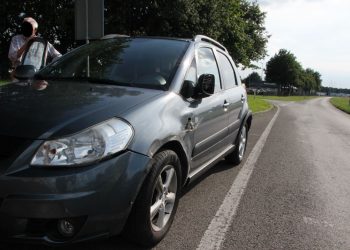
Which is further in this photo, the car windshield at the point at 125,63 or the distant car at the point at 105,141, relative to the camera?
the car windshield at the point at 125,63

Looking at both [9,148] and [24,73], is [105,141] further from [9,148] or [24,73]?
[24,73]

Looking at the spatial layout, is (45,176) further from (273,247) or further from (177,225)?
(273,247)

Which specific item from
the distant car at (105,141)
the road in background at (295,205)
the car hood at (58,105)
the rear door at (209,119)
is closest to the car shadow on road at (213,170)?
the road in background at (295,205)

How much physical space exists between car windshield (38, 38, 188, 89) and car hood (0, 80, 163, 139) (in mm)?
254

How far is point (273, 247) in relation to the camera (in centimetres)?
397

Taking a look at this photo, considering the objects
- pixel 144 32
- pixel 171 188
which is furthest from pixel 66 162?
pixel 144 32

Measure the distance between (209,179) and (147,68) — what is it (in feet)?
7.18

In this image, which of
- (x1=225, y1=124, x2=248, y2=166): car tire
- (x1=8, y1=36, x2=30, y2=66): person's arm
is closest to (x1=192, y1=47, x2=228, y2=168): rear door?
(x1=225, y1=124, x2=248, y2=166): car tire

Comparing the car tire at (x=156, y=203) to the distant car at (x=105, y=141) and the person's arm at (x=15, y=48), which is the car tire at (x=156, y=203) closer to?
the distant car at (x=105, y=141)

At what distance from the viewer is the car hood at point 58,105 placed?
3133 millimetres

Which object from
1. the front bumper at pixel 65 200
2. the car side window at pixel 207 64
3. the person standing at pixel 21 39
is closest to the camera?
the front bumper at pixel 65 200

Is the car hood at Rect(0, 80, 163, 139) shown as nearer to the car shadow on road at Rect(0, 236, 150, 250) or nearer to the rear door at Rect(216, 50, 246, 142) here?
the car shadow on road at Rect(0, 236, 150, 250)

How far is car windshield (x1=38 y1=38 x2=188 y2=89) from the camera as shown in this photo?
14.5 ft

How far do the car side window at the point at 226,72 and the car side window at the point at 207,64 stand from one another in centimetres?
26
